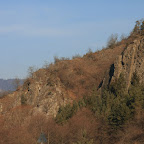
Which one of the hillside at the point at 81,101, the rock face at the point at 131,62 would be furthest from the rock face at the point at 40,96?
the rock face at the point at 131,62

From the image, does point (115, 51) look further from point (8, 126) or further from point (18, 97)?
point (8, 126)

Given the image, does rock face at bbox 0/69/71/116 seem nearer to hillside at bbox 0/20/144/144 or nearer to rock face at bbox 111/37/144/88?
hillside at bbox 0/20/144/144

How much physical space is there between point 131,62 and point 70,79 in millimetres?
17821

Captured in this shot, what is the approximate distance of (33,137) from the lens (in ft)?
170

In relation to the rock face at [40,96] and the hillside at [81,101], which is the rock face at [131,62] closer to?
the hillside at [81,101]

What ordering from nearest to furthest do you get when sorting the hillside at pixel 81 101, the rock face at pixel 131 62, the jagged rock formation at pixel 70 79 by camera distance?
1. the hillside at pixel 81 101
2. the rock face at pixel 131 62
3. the jagged rock formation at pixel 70 79

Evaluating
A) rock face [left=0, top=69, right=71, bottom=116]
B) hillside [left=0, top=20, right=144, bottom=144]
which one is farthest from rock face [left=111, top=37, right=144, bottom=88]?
rock face [left=0, top=69, right=71, bottom=116]

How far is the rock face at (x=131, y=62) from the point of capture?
55438 mm

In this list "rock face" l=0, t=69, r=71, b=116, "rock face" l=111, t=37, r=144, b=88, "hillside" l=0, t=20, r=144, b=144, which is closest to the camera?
"hillside" l=0, t=20, r=144, b=144

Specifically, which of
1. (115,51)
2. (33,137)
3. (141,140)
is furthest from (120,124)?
(115,51)

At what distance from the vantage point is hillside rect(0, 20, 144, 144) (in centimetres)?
4653

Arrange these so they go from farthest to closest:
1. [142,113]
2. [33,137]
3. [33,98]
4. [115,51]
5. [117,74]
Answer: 1. [115,51]
2. [33,98]
3. [117,74]
4. [33,137]
5. [142,113]

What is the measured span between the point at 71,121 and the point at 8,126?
13341 mm

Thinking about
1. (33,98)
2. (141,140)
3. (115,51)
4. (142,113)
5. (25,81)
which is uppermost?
(115,51)
